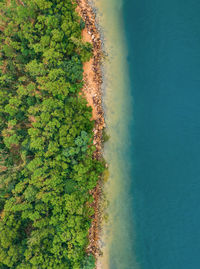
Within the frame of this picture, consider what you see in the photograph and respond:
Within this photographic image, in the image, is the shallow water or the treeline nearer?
the treeline

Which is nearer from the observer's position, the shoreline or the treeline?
the treeline

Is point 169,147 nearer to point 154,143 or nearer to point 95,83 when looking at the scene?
point 154,143

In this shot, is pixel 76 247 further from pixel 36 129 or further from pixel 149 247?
pixel 36 129

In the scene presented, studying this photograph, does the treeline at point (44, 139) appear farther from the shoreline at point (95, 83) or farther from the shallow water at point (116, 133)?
the shallow water at point (116, 133)

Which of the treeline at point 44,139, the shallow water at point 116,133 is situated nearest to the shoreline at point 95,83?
the shallow water at point 116,133

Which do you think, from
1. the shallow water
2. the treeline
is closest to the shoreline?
the shallow water

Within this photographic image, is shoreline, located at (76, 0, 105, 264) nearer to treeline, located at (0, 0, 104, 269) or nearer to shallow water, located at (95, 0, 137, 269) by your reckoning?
→ shallow water, located at (95, 0, 137, 269)
